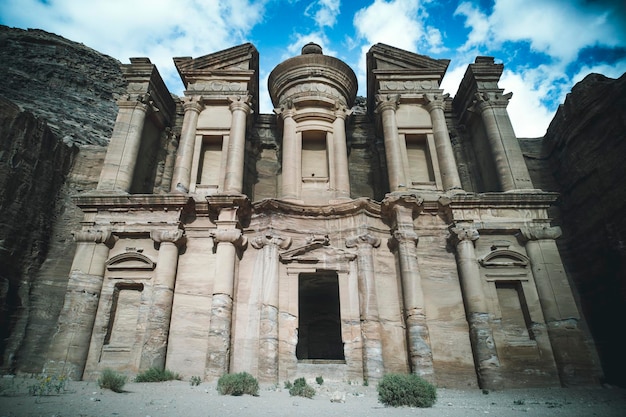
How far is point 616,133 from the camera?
543 inches

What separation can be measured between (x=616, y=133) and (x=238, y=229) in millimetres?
14387

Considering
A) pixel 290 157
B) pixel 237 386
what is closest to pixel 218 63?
pixel 290 157

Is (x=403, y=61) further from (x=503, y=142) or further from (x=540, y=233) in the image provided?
(x=540, y=233)

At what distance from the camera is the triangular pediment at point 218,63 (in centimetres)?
1564

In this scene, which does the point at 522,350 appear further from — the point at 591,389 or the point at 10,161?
the point at 10,161

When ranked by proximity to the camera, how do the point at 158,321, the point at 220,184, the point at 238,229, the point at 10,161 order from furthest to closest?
1. the point at 220,184
2. the point at 10,161
3. the point at 238,229
4. the point at 158,321

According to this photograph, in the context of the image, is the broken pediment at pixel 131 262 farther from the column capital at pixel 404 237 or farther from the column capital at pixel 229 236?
the column capital at pixel 404 237

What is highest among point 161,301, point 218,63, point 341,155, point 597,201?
point 218,63

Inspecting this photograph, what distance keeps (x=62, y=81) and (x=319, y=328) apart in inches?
1072

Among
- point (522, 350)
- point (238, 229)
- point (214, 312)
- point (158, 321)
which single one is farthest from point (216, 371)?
point (522, 350)

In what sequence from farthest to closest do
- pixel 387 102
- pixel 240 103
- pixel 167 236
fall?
pixel 387 102 → pixel 240 103 → pixel 167 236

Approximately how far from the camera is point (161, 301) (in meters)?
10.8

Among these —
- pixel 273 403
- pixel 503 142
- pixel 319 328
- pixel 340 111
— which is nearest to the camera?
pixel 273 403

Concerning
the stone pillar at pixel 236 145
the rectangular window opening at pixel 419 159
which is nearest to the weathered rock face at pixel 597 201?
the rectangular window opening at pixel 419 159
